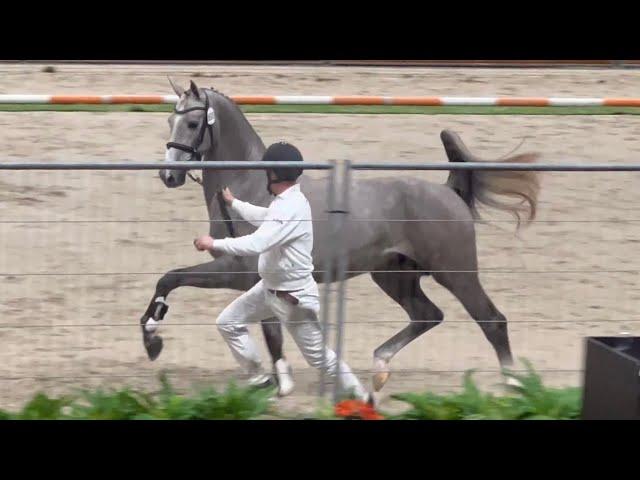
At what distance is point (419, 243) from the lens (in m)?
8.13

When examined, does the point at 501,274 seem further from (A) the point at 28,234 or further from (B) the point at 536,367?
(A) the point at 28,234

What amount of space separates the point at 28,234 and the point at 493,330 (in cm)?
283

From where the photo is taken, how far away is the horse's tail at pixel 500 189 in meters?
7.96

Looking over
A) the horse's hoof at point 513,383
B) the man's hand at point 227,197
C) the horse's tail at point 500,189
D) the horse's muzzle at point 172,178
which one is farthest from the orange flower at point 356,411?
the horse's muzzle at point 172,178

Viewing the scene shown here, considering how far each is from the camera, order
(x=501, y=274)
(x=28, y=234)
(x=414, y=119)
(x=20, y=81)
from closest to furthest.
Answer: (x=28, y=234) < (x=501, y=274) < (x=414, y=119) < (x=20, y=81)

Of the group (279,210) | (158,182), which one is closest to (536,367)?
(279,210)

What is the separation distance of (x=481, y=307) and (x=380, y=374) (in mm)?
823

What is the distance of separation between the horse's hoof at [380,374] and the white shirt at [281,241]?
→ 2.20 ft

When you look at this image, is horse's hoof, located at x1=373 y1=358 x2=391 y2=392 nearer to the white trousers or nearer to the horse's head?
the white trousers

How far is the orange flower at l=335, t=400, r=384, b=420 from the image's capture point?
24.0 feet

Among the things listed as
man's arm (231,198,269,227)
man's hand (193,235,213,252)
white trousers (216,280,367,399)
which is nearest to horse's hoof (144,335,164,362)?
white trousers (216,280,367,399)

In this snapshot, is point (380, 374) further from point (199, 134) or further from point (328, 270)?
point (199, 134)

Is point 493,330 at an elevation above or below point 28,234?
below

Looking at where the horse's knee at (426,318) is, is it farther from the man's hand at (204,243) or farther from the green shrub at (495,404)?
the man's hand at (204,243)
